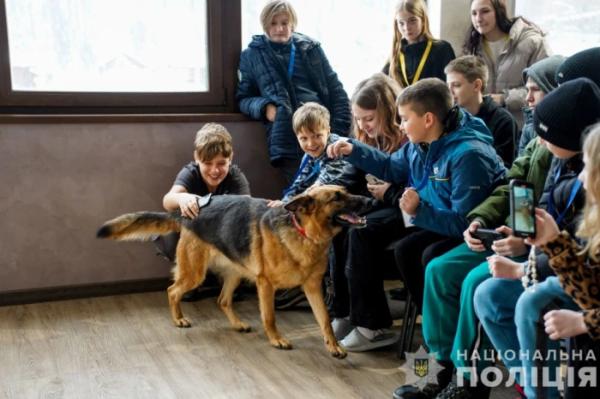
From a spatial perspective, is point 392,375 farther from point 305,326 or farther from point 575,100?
point 575,100

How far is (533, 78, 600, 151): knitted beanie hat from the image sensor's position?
1936 millimetres

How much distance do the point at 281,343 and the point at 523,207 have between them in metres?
1.58

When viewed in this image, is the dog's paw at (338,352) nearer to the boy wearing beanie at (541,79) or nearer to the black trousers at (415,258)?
the black trousers at (415,258)

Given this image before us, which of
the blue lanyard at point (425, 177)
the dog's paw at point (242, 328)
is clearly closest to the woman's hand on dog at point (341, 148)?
the blue lanyard at point (425, 177)

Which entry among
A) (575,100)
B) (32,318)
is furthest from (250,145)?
(575,100)

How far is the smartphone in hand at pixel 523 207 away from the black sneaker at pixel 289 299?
2009 mm

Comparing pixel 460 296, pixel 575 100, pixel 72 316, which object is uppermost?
pixel 575 100

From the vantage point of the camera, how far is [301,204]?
283cm

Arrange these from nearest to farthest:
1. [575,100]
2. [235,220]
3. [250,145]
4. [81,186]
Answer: [575,100] < [235,220] < [81,186] < [250,145]

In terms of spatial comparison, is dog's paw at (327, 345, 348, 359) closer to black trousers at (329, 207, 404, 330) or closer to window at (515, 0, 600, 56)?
black trousers at (329, 207, 404, 330)

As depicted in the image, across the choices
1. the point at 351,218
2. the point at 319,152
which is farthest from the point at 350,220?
the point at 319,152

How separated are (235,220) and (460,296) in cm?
127

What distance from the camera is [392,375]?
2.66m

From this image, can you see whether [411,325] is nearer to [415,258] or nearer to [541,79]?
[415,258]
